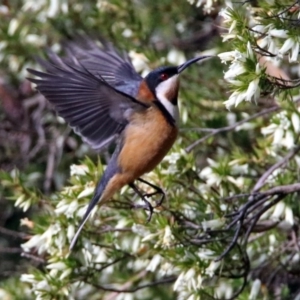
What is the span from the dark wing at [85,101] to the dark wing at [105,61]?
448 mm

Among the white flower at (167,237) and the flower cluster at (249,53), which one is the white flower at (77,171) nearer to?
the white flower at (167,237)

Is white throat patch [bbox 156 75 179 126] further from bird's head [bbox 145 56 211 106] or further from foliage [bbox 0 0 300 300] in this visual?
foliage [bbox 0 0 300 300]

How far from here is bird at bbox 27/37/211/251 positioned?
4.27 metres

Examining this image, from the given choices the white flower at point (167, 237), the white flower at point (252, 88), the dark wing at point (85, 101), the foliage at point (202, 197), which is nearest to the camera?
the white flower at point (252, 88)

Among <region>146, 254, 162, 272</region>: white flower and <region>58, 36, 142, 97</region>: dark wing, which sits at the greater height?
<region>58, 36, 142, 97</region>: dark wing

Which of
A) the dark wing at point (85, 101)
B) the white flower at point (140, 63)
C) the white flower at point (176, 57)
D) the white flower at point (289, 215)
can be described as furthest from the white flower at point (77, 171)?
the white flower at point (176, 57)

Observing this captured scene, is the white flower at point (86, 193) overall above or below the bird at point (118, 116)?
below

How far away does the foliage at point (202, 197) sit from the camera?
3.56 metres

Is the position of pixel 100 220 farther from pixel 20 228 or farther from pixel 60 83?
pixel 20 228

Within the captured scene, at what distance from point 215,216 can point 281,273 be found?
3.00 feet

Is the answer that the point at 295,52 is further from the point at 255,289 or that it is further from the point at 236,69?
the point at 255,289

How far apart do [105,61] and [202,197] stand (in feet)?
3.28

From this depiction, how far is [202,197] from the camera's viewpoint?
4422 millimetres

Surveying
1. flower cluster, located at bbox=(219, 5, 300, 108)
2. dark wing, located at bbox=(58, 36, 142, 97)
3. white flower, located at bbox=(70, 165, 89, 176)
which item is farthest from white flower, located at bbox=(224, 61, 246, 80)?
dark wing, located at bbox=(58, 36, 142, 97)
